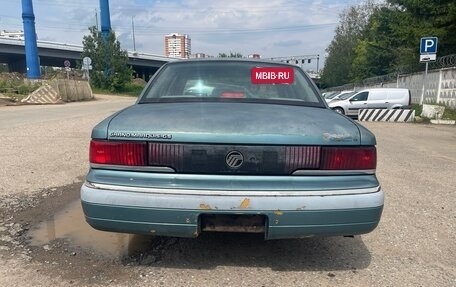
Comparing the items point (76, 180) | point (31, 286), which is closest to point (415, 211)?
point (31, 286)

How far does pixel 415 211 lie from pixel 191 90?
2.82m

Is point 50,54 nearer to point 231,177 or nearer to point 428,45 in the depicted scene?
point 428,45

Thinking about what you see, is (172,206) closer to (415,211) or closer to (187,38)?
(415,211)

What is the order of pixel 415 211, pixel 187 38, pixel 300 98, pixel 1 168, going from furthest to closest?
pixel 187 38
pixel 1 168
pixel 415 211
pixel 300 98

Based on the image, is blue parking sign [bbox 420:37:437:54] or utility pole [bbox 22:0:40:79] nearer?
blue parking sign [bbox 420:37:437:54]

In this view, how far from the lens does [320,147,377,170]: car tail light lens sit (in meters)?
2.66

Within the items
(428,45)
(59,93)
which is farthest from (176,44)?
(428,45)

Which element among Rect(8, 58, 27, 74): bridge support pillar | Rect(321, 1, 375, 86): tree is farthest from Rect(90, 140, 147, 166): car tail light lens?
Rect(8, 58, 27, 74): bridge support pillar

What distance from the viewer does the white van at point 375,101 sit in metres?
20.5

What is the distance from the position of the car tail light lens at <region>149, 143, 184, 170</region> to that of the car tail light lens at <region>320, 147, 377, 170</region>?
925 millimetres

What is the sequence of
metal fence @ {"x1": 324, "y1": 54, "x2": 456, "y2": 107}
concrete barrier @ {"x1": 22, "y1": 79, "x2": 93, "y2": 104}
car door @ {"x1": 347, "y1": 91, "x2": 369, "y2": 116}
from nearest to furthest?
1. metal fence @ {"x1": 324, "y1": 54, "x2": 456, "y2": 107}
2. car door @ {"x1": 347, "y1": 91, "x2": 369, "y2": 116}
3. concrete barrier @ {"x1": 22, "y1": 79, "x2": 93, "y2": 104}

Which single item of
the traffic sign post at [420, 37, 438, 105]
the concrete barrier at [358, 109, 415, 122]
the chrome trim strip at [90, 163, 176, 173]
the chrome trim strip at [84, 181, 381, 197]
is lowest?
the concrete barrier at [358, 109, 415, 122]

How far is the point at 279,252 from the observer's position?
3318 millimetres

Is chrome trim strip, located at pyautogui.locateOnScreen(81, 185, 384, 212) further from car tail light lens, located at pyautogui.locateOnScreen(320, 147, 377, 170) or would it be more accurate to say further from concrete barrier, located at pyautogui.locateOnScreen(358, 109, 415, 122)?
concrete barrier, located at pyautogui.locateOnScreen(358, 109, 415, 122)
